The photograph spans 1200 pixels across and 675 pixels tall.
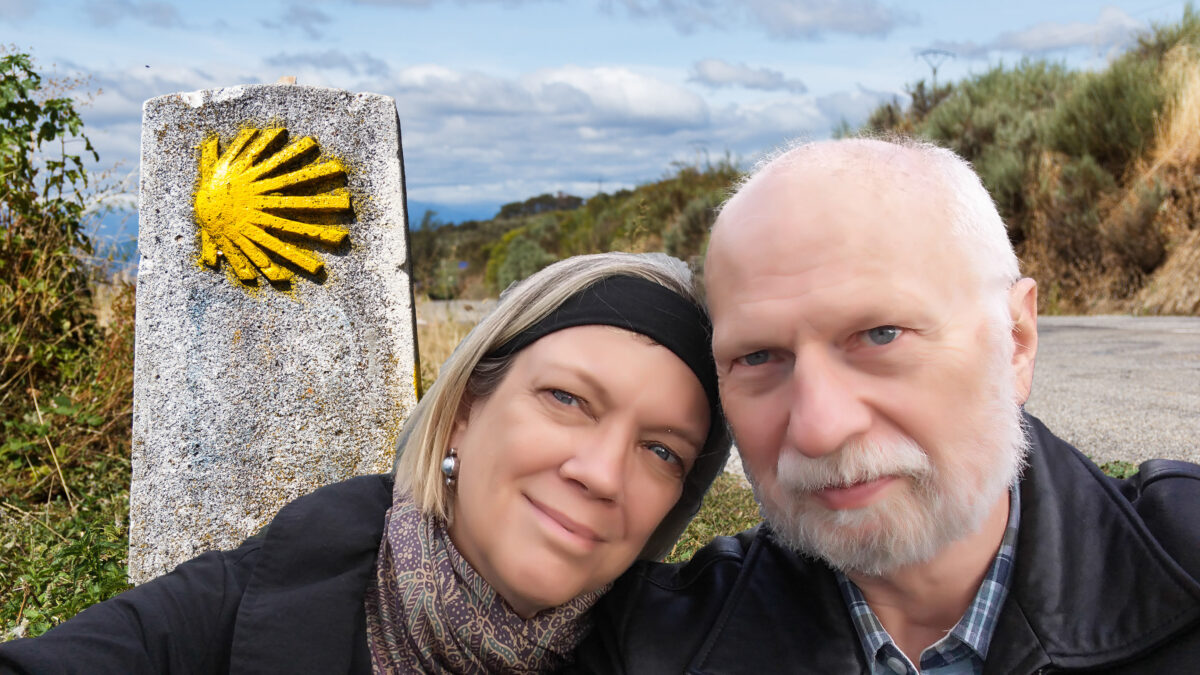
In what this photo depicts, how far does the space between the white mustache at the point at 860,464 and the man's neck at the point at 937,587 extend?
0.22m

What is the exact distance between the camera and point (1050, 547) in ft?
5.44

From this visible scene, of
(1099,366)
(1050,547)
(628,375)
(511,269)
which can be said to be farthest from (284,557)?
(511,269)

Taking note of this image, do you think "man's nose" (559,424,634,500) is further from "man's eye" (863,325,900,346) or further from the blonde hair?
"man's eye" (863,325,900,346)

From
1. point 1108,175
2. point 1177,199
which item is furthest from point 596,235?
point 1177,199

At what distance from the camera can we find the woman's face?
74.0 inches

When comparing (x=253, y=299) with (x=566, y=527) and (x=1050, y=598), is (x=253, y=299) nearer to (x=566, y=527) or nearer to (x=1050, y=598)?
(x=566, y=527)

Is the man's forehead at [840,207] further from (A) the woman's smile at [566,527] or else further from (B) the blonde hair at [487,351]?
(A) the woman's smile at [566,527]

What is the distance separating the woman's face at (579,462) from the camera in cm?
188

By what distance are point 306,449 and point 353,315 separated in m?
0.54

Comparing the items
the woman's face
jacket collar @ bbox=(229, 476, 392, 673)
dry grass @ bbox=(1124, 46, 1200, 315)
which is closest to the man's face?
the woman's face

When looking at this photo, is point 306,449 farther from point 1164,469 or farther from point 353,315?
point 1164,469

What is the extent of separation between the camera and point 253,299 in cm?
352

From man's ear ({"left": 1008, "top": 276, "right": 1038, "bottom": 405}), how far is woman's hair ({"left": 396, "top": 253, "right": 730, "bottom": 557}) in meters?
0.61

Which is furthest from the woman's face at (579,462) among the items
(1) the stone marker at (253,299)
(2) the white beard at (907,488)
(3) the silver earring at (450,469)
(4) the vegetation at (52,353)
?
(4) the vegetation at (52,353)
